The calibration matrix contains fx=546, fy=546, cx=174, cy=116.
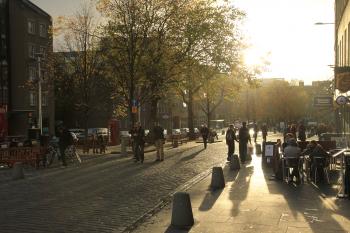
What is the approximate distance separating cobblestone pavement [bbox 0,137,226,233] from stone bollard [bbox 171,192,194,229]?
36.9 inches

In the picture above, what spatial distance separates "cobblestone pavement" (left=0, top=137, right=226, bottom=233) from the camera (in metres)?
9.64

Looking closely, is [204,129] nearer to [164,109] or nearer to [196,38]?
[196,38]

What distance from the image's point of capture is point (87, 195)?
523 inches

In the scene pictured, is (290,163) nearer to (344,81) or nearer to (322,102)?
(344,81)

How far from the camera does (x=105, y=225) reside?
30.7ft

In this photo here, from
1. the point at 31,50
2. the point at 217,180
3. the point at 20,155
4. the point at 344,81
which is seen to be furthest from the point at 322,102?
the point at 31,50

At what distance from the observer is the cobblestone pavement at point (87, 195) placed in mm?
9641

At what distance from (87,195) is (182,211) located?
495 centimetres

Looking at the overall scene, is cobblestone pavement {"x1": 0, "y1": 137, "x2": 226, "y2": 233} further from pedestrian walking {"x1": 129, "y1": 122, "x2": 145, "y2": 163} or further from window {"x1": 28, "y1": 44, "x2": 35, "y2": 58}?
window {"x1": 28, "y1": 44, "x2": 35, "y2": 58}

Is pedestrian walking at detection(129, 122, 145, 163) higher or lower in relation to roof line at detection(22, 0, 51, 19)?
lower

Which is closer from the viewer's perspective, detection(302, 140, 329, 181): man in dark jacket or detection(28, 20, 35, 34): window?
detection(302, 140, 329, 181): man in dark jacket

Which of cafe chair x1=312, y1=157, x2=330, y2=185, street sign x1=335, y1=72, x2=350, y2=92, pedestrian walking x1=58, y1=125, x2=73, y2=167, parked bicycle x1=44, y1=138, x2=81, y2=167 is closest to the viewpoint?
cafe chair x1=312, y1=157, x2=330, y2=185

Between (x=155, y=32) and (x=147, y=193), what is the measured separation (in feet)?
73.0

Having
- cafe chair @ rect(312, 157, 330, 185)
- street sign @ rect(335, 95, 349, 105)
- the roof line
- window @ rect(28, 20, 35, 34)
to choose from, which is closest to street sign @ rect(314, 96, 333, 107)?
street sign @ rect(335, 95, 349, 105)
